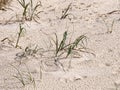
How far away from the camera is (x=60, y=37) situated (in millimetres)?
2602

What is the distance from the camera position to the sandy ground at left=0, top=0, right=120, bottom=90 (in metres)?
2.10

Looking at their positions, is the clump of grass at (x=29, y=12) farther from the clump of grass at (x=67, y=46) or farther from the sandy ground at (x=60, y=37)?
the clump of grass at (x=67, y=46)

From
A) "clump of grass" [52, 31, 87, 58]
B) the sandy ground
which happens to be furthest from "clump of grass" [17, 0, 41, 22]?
"clump of grass" [52, 31, 87, 58]

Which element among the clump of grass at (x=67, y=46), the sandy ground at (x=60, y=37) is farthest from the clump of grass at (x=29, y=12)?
the clump of grass at (x=67, y=46)

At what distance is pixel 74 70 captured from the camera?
7.26 ft

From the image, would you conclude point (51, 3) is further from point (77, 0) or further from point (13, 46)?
point (13, 46)

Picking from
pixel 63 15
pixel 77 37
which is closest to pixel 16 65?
pixel 77 37

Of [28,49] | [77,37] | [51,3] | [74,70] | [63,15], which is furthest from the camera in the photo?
[51,3]

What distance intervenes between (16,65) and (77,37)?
58 cm

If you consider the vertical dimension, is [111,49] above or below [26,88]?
above

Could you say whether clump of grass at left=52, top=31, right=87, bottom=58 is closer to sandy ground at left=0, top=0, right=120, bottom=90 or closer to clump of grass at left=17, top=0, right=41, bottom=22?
sandy ground at left=0, top=0, right=120, bottom=90

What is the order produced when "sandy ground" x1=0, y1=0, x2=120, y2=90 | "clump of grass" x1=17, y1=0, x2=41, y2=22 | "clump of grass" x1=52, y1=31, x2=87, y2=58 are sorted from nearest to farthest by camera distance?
"sandy ground" x1=0, y1=0, x2=120, y2=90
"clump of grass" x1=52, y1=31, x2=87, y2=58
"clump of grass" x1=17, y1=0, x2=41, y2=22

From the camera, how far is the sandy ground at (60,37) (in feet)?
6.90

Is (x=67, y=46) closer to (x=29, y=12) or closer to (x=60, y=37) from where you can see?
(x=60, y=37)
